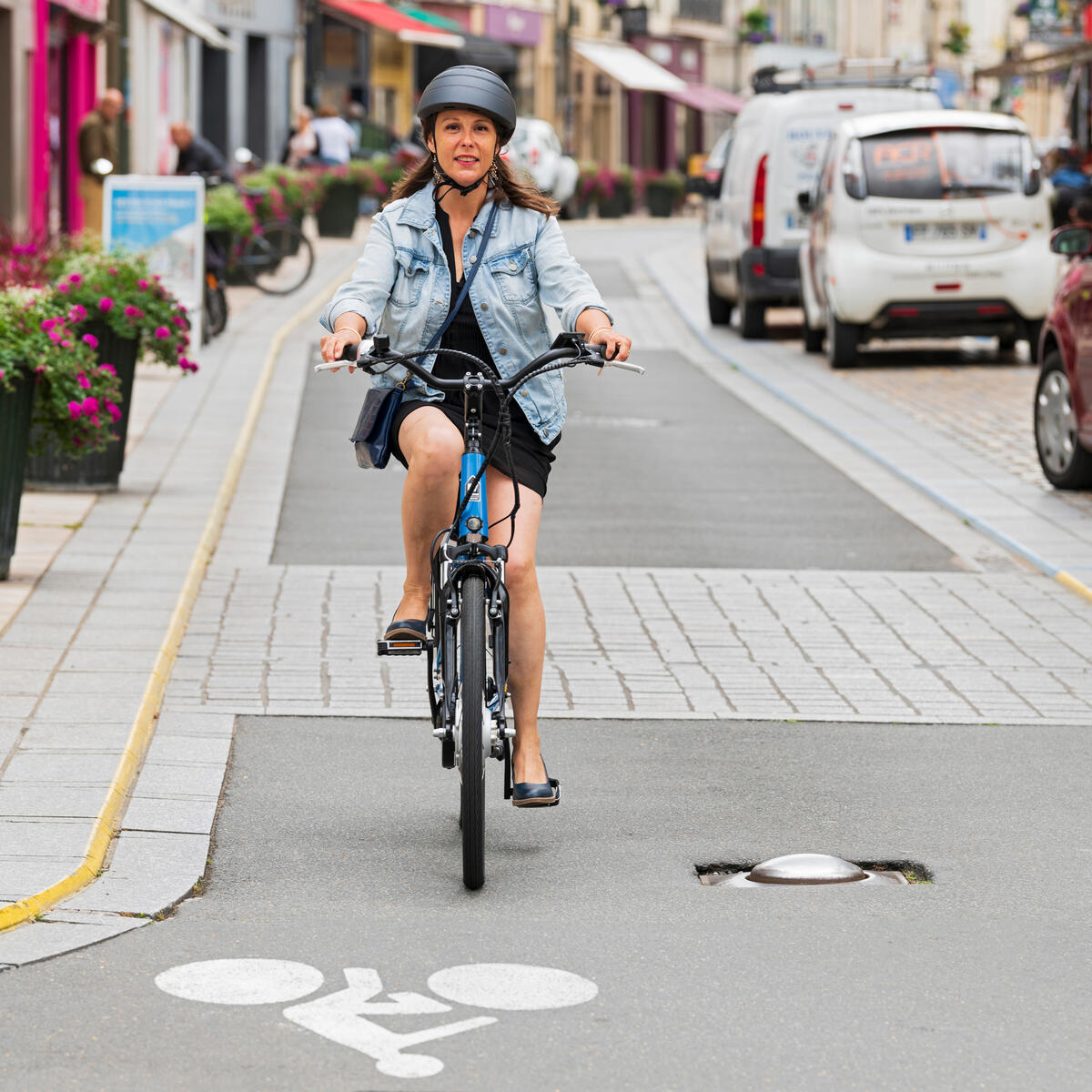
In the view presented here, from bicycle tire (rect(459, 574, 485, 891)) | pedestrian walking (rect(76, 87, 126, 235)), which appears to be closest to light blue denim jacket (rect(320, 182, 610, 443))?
Result: bicycle tire (rect(459, 574, 485, 891))

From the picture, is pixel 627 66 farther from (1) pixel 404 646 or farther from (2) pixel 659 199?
(1) pixel 404 646

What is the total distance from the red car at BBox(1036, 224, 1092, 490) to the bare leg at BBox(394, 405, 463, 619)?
6.27 metres

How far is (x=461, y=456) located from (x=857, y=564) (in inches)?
189

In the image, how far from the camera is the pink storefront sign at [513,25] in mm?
58188

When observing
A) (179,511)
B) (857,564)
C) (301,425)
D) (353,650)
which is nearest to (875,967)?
(353,650)

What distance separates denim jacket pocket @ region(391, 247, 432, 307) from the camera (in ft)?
17.9

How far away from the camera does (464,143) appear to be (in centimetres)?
539

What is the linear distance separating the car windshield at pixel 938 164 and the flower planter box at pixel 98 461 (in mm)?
8431

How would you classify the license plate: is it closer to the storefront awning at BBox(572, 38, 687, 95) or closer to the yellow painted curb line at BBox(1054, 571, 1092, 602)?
the yellow painted curb line at BBox(1054, 571, 1092, 602)

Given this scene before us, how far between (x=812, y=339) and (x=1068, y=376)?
26.7ft

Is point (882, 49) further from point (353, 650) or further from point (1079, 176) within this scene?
point (353, 650)

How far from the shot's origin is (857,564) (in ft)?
32.4

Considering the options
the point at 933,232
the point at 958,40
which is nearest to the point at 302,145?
the point at 933,232

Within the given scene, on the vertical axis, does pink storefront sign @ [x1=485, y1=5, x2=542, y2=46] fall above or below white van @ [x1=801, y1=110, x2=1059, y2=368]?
above
